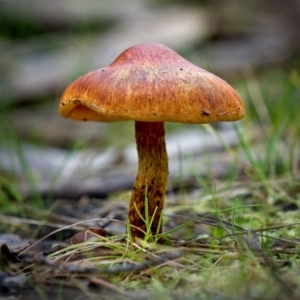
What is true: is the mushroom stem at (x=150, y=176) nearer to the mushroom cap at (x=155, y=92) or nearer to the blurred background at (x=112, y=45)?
the mushroom cap at (x=155, y=92)

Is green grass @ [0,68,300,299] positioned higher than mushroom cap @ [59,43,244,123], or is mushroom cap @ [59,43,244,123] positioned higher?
mushroom cap @ [59,43,244,123]

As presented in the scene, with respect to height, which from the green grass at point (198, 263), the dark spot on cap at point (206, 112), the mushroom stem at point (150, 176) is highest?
the dark spot on cap at point (206, 112)

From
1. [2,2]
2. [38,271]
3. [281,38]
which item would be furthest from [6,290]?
[2,2]

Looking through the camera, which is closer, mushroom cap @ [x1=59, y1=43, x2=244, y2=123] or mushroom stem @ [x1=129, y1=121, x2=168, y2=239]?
mushroom cap @ [x1=59, y1=43, x2=244, y2=123]

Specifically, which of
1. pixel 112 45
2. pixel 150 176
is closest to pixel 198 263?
pixel 150 176

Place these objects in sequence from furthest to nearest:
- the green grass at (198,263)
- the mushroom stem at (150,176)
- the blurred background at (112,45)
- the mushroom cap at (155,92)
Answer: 1. the blurred background at (112,45)
2. the mushroom stem at (150,176)
3. the mushroom cap at (155,92)
4. the green grass at (198,263)

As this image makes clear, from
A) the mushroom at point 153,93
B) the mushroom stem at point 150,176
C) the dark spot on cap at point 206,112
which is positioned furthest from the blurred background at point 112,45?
the dark spot on cap at point 206,112

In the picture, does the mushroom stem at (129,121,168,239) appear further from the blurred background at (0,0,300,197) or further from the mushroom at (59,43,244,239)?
the blurred background at (0,0,300,197)

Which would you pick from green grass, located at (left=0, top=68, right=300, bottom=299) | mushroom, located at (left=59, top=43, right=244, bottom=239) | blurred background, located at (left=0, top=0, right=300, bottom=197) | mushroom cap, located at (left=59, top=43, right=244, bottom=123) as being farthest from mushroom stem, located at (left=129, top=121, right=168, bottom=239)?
blurred background, located at (left=0, top=0, right=300, bottom=197)
